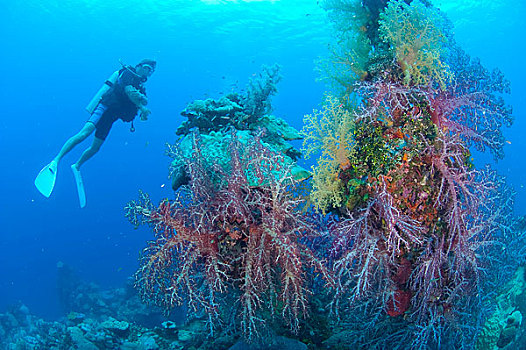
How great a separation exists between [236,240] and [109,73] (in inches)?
2532

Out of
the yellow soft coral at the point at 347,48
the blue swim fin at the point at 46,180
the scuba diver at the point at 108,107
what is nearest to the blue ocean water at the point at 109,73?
the scuba diver at the point at 108,107

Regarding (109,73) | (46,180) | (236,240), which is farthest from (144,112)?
(109,73)

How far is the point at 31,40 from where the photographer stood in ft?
136

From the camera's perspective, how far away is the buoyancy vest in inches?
351

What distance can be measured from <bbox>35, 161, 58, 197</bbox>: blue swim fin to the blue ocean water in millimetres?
7090

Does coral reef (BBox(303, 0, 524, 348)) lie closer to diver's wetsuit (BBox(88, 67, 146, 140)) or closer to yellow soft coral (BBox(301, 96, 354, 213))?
yellow soft coral (BBox(301, 96, 354, 213))

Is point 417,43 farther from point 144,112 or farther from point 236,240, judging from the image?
point 144,112

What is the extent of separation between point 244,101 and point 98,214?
68.3 m

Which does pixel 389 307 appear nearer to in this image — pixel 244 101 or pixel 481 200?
pixel 481 200

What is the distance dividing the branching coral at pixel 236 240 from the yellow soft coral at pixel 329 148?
44 cm

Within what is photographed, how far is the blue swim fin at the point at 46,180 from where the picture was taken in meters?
8.06

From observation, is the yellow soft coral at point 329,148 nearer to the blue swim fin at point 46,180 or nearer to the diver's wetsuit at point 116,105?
the diver's wetsuit at point 116,105

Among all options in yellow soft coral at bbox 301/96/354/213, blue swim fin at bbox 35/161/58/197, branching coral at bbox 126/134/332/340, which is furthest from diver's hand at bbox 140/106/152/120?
yellow soft coral at bbox 301/96/354/213

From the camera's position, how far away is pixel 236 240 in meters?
4.27
